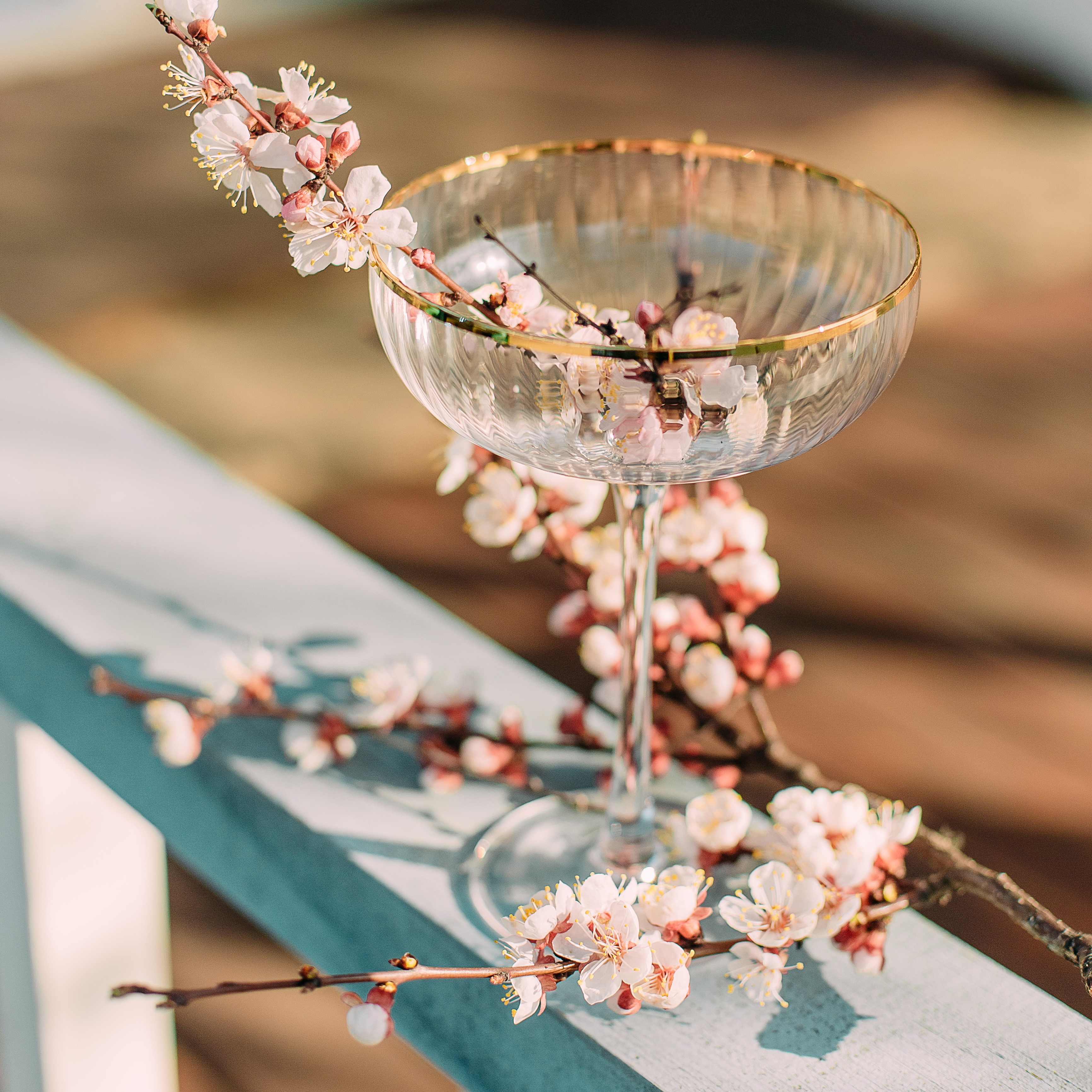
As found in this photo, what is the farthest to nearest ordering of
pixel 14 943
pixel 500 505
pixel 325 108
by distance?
pixel 14 943
pixel 500 505
pixel 325 108

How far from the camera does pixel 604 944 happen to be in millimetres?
511

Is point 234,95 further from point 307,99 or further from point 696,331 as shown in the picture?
point 696,331

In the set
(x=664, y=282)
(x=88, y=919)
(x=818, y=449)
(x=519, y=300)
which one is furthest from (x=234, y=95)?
(x=818, y=449)

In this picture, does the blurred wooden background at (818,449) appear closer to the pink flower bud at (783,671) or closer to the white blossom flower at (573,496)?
the white blossom flower at (573,496)

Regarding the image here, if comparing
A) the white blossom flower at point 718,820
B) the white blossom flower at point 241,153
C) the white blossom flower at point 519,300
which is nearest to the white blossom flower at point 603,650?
the white blossom flower at point 718,820

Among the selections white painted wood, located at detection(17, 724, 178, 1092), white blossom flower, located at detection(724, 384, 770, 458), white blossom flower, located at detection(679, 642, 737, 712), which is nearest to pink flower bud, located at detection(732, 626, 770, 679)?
white blossom flower, located at detection(679, 642, 737, 712)

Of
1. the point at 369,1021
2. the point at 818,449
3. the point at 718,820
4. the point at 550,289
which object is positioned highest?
the point at 818,449

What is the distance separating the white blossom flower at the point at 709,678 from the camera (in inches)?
28.0

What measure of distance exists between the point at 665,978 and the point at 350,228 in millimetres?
306

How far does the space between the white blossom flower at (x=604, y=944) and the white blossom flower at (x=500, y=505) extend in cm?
22

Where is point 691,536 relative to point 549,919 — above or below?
above

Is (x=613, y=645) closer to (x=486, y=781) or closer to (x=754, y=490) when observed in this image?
(x=486, y=781)

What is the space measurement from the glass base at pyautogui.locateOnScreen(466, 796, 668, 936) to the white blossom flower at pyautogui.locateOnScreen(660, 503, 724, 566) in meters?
0.15

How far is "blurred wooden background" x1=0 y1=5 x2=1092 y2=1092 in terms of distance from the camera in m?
1.57
